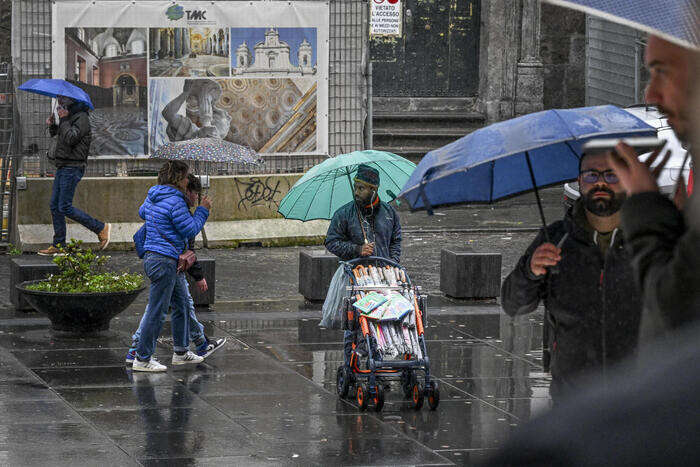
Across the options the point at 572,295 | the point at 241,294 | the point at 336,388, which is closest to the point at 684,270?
the point at 572,295

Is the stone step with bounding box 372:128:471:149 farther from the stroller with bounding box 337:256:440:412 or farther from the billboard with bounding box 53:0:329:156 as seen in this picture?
the stroller with bounding box 337:256:440:412

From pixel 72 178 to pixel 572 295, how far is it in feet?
34.1

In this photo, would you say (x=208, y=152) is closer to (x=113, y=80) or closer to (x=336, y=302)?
(x=113, y=80)

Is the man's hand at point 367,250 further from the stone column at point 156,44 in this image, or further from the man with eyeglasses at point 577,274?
the stone column at point 156,44

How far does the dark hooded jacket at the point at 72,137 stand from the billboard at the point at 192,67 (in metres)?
1.04

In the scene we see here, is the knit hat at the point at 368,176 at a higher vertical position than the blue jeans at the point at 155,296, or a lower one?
higher

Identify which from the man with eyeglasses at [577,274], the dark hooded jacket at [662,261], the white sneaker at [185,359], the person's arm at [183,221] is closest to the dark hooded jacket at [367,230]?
the person's arm at [183,221]

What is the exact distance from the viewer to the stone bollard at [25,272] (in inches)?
436

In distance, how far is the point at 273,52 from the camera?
→ 1572 cm

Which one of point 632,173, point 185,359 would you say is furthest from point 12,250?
point 632,173

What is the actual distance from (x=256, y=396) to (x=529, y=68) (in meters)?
15.2

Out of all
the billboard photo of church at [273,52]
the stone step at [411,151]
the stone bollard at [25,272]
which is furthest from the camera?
the stone step at [411,151]

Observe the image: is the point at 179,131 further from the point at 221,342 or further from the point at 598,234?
the point at 598,234

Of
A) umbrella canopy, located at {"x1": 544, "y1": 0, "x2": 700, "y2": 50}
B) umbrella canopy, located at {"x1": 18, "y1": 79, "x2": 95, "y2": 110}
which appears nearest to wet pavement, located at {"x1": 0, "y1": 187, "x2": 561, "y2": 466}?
umbrella canopy, located at {"x1": 18, "y1": 79, "x2": 95, "y2": 110}
